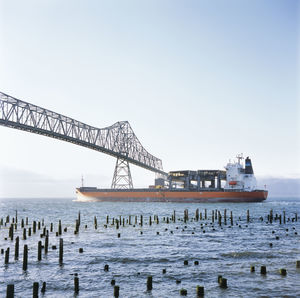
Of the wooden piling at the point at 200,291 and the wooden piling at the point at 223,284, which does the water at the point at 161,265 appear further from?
the wooden piling at the point at 200,291

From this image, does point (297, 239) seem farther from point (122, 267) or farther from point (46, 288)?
point (46, 288)

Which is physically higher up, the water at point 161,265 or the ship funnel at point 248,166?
the ship funnel at point 248,166

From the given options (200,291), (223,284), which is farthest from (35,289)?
(223,284)

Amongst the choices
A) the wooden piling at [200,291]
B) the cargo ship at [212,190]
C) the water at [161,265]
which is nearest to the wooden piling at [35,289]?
the water at [161,265]

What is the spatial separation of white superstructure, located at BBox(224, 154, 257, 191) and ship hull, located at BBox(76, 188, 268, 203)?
8.96ft

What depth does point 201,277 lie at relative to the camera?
54.8 ft

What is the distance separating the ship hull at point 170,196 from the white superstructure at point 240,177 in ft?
8.96

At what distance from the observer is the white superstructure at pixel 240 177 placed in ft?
282

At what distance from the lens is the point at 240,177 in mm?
85875

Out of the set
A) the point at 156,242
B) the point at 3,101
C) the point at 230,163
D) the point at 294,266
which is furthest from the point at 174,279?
the point at 230,163

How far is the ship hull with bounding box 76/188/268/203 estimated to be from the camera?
275 ft

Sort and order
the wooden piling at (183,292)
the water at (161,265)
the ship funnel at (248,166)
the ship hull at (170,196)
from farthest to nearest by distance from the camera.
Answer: the ship funnel at (248,166) < the ship hull at (170,196) < the water at (161,265) < the wooden piling at (183,292)

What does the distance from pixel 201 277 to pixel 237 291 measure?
97.2 inches

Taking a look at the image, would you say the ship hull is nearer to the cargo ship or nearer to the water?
the cargo ship
